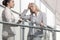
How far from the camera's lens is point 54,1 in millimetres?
5727

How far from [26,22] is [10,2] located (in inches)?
15.1

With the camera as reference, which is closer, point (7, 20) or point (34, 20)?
point (7, 20)

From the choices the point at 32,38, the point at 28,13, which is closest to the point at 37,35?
the point at 32,38

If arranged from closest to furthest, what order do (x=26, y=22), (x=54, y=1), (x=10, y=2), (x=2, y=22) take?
Answer: (x=2, y=22)
(x=10, y=2)
(x=26, y=22)
(x=54, y=1)

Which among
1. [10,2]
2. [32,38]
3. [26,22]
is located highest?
[10,2]

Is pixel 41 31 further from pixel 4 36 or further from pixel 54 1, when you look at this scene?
pixel 54 1

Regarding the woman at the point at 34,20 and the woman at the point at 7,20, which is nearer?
the woman at the point at 7,20

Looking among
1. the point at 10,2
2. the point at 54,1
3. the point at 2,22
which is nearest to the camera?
the point at 2,22

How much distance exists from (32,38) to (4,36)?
0.51 m

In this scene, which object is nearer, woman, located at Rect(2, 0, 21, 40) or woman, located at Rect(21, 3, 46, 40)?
woman, located at Rect(2, 0, 21, 40)

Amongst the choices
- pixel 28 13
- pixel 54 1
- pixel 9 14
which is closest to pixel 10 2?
pixel 9 14

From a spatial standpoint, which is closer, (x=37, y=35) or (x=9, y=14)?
(x=9, y=14)

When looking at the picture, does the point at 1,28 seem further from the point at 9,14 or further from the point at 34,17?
the point at 34,17

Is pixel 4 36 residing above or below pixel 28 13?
below
